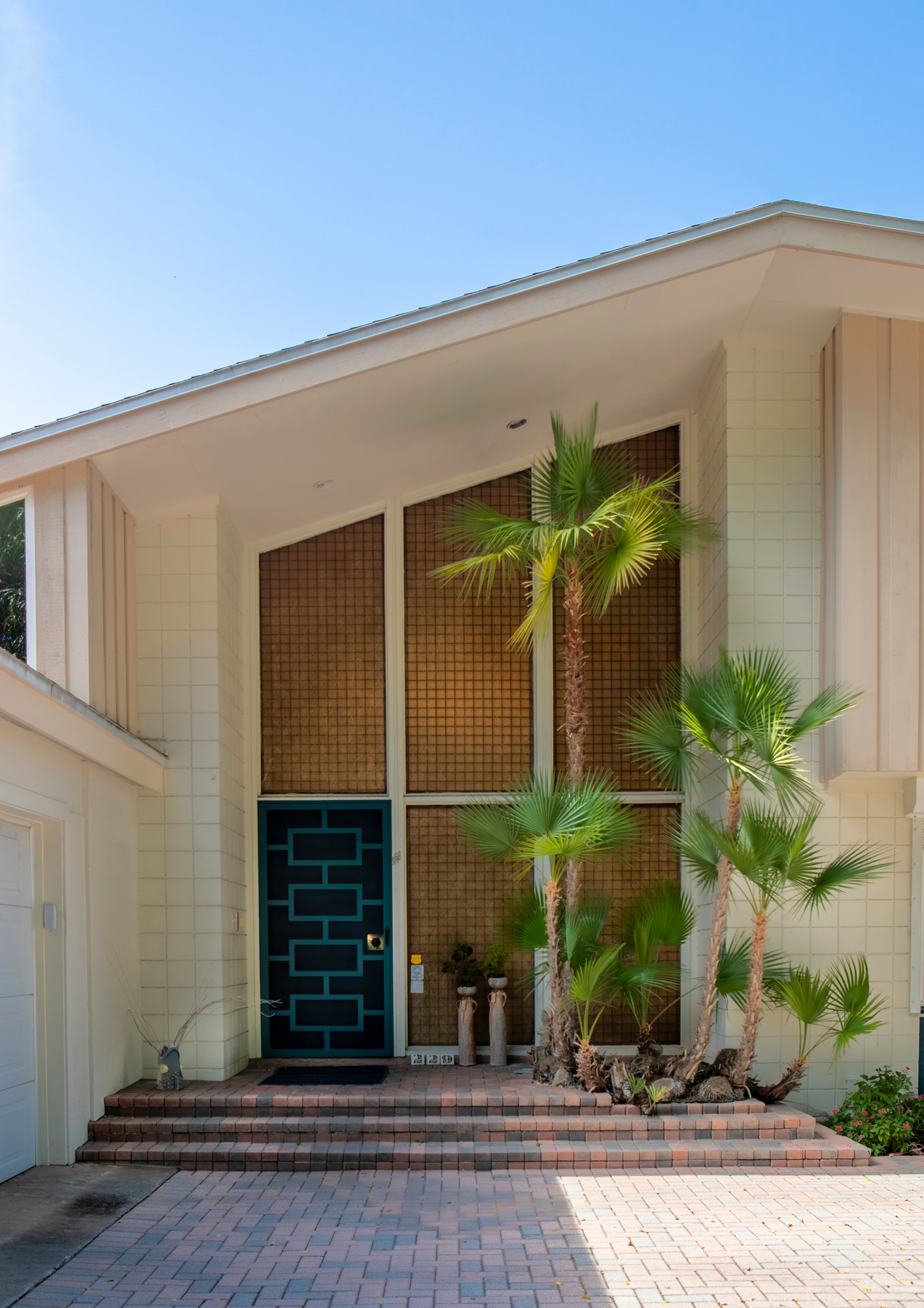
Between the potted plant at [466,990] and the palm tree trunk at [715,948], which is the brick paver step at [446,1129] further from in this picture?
the potted plant at [466,990]

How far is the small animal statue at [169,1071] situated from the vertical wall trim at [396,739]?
70.3 inches

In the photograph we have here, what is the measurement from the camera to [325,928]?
7.43m

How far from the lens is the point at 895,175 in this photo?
13.5m

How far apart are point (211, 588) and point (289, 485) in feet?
2.91

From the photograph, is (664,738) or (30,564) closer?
(30,564)

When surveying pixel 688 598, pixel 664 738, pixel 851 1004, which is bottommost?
pixel 851 1004

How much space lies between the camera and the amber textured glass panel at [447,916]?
7355 millimetres

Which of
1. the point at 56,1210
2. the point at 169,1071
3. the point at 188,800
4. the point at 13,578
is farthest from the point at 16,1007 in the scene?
the point at 13,578

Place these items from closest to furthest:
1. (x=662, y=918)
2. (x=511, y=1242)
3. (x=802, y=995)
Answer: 1. (x=511, y=1242)
2. (x=802, y=995)
3. (x=662, y=918)

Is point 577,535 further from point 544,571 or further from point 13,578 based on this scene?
point 13,578

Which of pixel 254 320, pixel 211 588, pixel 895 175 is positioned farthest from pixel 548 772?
pixel 895 175

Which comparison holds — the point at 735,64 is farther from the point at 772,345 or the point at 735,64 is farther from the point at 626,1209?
the point at 626,1209

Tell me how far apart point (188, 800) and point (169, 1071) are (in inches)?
65.4

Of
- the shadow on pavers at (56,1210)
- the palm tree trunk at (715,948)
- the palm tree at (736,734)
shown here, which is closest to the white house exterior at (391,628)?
the shadow on pavers at (56,1210)
